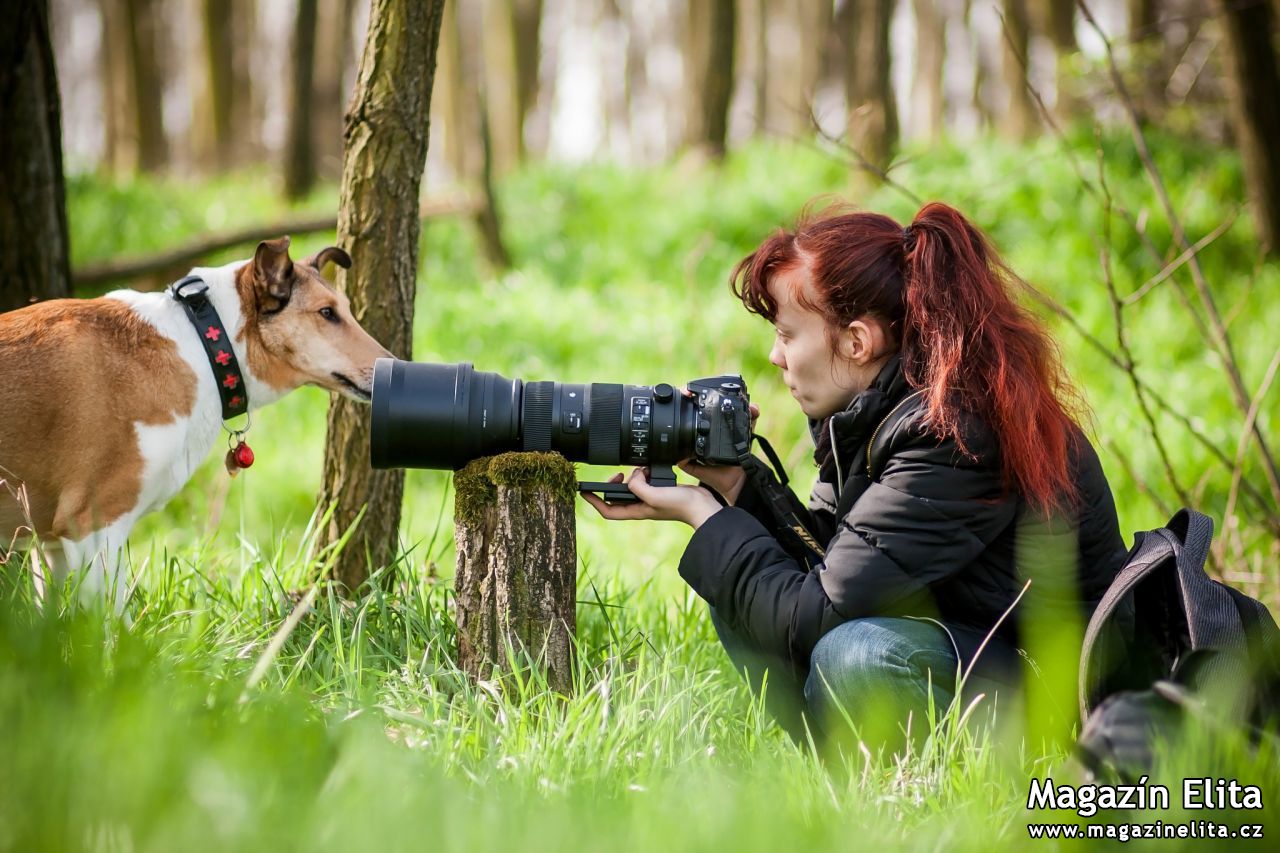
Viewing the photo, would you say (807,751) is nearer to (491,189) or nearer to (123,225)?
(491,189)

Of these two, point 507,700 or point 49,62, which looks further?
point 49,62

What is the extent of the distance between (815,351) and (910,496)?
19.1 inches

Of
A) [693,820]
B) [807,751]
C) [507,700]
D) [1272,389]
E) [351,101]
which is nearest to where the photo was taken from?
[693,820]

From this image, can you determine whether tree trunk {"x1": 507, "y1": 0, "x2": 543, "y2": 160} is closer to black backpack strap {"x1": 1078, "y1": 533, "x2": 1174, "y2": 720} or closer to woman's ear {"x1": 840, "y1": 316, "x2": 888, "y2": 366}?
woman's ear {"x1": 840, "y1": 316, "x2": 888, "y2": 366}

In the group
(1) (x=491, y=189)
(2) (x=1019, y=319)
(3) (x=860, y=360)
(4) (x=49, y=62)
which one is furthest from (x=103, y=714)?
(1) (x=491, y=189)

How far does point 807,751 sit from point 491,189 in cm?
728

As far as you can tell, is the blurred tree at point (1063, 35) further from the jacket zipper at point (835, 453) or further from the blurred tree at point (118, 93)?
the blurred tree at point (118, 93)

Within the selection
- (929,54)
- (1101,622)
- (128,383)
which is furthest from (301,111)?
(929,54)

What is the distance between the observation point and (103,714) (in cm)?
207

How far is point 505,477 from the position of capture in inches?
108

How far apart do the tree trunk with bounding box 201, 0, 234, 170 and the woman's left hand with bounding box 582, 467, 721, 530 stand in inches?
505

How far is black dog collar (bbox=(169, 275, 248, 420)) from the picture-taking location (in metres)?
3.46

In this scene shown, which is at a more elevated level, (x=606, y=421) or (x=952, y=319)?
(x=952, y=319)

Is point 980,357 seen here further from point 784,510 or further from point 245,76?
point 245,76
